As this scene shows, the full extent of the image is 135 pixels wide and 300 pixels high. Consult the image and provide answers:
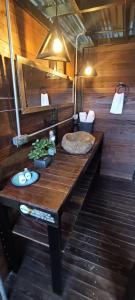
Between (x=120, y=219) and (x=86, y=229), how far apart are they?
44cm

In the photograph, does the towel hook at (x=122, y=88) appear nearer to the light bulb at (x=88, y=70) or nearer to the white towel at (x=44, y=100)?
the light bulb at (x=88, y=70)

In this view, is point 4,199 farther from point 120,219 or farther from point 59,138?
point 120,219

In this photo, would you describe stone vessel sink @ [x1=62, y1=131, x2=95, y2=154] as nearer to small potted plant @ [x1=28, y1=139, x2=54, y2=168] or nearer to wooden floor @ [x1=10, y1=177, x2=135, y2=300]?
small potted plant @ [x1=28, y1=139, x2=54, y2=168]

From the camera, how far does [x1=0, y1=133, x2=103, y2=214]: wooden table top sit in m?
0.90

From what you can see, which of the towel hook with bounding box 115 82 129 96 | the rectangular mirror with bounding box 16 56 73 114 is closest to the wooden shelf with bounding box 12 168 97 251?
the rectangular mirror with bounding box 16 56 73 114

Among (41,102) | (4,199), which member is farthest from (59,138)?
(4,199)

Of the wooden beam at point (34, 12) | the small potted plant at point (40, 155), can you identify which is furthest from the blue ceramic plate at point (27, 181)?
the wooden beam at point (34, 12)

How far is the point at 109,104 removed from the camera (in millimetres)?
2365

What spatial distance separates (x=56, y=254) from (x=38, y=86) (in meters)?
1.32

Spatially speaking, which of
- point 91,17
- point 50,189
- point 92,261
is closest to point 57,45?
point 91,17

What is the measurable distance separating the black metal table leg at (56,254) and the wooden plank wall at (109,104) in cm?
188

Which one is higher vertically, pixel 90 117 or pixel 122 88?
pixel 122 88

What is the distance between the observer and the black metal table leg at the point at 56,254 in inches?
35.5

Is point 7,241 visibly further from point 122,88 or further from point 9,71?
point 122,88
